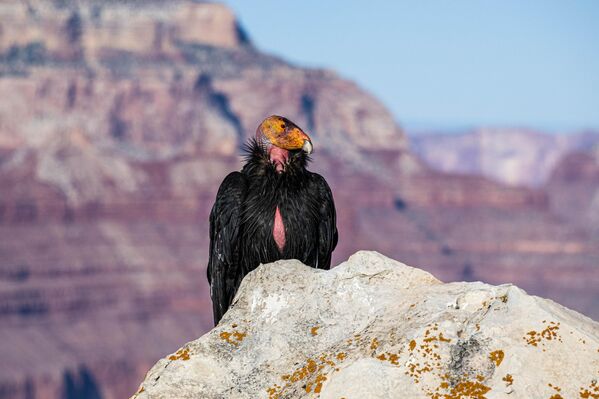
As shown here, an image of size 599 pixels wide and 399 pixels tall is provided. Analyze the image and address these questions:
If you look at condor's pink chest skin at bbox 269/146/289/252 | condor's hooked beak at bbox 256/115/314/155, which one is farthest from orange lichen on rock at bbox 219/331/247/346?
condor's pink chest skin at bbox 269/146/289/252

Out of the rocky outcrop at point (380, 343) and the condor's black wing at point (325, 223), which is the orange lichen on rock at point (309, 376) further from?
the condor's black wing at point (325, 223)

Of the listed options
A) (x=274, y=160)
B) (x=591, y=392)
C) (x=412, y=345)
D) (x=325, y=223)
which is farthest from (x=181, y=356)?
(x=325, y=223)

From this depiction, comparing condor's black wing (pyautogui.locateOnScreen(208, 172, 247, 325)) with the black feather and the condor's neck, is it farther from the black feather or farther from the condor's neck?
the condor's neck

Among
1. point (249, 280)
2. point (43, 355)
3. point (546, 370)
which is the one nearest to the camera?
point (546, 370)

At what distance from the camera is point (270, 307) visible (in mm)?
10703

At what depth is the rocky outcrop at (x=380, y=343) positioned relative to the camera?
9.48 meters

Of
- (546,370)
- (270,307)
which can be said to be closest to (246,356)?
(270,307)

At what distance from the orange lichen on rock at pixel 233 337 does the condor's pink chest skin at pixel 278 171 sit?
109 inches

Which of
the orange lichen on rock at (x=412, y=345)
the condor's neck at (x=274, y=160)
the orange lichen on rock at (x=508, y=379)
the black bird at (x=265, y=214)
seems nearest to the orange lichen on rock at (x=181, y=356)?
the orange lichen on rock at (x=412, y=345)

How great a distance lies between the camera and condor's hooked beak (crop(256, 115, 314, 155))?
1291 cm

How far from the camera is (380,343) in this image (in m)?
9.95

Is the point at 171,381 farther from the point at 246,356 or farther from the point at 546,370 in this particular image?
the point at 546,370

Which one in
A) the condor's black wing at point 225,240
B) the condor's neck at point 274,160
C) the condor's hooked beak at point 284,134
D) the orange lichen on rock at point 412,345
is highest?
the condor's hooked beak at point 284,134

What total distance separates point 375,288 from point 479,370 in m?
1.20
